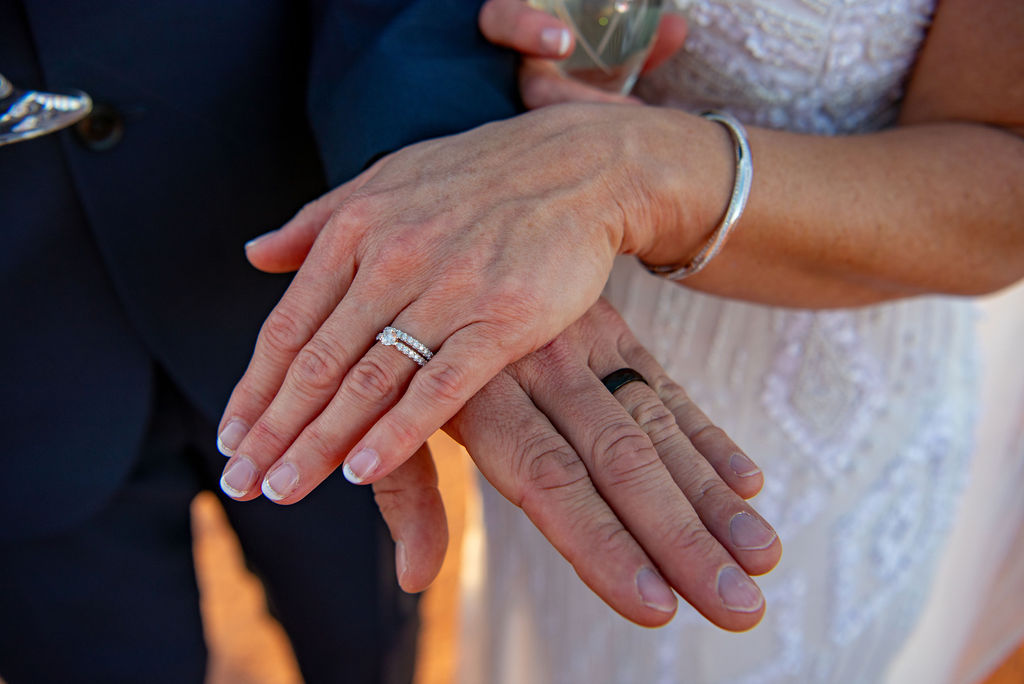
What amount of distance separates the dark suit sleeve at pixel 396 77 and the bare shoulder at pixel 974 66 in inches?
19.6

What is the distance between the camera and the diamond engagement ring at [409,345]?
0.59m

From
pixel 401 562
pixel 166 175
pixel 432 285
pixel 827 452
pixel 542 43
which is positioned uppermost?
pixel 542 43

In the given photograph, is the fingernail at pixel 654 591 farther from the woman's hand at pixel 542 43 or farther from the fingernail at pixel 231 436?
the woman's hand at pixel 542 43

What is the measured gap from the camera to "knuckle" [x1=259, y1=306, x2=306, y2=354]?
63 centimetres

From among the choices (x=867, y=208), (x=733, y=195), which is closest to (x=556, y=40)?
(x=733, y=195)

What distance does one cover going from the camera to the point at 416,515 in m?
0.66

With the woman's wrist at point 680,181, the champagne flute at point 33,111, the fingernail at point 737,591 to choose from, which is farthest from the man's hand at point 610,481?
the champagne flute at point 33,111

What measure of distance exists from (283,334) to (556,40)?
469 millimetres

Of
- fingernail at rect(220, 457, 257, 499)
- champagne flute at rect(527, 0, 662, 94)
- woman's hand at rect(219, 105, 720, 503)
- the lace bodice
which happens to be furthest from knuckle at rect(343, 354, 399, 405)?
the lace bodice

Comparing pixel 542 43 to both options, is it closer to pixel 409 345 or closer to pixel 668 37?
pixel 668 37

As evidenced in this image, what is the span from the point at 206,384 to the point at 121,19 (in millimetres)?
514

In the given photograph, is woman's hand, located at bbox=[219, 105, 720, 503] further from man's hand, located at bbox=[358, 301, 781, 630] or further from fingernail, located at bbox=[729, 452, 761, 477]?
fingernail, located at bbox=[729, 452, 761, 477]

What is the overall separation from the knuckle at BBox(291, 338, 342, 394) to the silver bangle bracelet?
39cm

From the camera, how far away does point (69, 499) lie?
1032 millimetres
